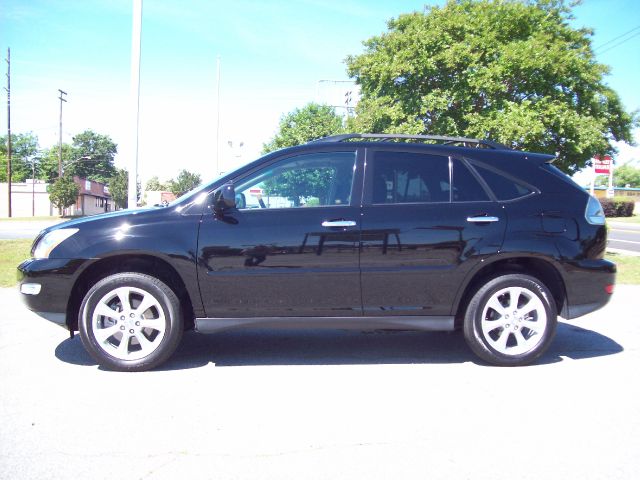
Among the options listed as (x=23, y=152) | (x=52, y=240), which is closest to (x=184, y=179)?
(x=23, y=152)

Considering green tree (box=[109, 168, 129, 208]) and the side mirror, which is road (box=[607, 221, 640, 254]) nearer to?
the side mirror

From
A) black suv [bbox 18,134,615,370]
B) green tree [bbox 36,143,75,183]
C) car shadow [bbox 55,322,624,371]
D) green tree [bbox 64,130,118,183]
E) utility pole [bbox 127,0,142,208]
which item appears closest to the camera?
black suv [bbox 18,134,615,370]

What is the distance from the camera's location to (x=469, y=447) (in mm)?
2895

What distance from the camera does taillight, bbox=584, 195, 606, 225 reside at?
169 inches

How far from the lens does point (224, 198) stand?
3.96 metres

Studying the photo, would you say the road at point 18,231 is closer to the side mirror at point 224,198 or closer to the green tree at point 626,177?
the side mirror at point 224,198

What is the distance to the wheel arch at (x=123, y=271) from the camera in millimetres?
4191

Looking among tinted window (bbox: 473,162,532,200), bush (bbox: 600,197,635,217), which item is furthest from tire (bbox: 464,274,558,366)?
bush (bbox: 600,197,635,217)

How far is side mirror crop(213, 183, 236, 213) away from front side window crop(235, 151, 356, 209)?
0.18 metres

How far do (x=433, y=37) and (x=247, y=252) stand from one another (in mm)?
9958

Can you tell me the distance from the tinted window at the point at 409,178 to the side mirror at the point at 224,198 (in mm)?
1175

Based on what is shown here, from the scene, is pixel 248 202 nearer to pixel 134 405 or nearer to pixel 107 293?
pixel 107 293

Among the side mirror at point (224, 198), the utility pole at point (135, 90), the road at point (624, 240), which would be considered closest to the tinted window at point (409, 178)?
the side mirror at point (224, 198)

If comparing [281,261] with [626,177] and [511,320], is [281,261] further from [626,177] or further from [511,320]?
[626,177]
